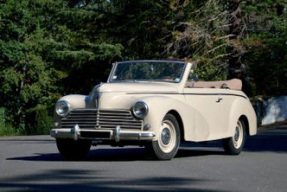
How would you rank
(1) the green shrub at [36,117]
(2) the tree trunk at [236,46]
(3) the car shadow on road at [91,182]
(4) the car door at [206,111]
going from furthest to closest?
(1) the green shrub at [36,117], (2) the tree trunk at [236,46], (4) the car door at [206,111], (3) the car shadow on road at [91,182]

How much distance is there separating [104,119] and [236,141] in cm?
332

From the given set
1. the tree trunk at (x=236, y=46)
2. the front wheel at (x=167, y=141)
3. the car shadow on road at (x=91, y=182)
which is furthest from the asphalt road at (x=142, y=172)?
the tree trunk at (x=236, y=46)

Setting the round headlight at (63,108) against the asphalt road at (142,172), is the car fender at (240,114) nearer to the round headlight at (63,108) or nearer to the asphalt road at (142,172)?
the asphalt road at (142,172)

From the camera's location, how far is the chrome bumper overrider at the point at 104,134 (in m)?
12.0

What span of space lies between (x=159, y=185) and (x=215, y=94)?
17.3 ft

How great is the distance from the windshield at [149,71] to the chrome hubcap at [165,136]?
1.30 m

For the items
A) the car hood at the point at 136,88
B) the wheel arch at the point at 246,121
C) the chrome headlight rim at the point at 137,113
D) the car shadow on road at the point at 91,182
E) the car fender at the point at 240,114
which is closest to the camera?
the car shadow on road at the point at 91,182

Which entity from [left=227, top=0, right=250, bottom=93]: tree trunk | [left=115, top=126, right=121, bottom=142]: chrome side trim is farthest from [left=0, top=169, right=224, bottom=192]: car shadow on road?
Answer: [left=227, top=0, right=250, bottom=93]: tree trunk

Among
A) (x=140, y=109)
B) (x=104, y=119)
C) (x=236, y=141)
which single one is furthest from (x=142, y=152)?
(x=140, y=109)

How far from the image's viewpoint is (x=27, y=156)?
1392cm

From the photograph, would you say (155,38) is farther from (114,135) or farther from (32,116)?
(114,135)

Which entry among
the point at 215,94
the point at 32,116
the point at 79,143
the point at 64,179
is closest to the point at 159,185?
the point at 64,179

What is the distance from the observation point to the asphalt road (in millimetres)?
8805

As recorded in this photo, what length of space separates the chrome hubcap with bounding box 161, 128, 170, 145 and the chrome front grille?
0.46 m
